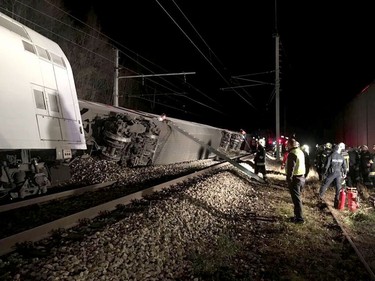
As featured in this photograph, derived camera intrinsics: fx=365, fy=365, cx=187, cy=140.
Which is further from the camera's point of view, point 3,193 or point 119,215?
point 3,193

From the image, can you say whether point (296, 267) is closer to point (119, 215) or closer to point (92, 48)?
point (119, 215)

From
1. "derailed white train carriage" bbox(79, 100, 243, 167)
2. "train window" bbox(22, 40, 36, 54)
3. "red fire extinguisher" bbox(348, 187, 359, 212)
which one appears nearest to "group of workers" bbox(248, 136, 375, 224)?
"red fire extinguisher" bbox(348, 187, 359, 212)

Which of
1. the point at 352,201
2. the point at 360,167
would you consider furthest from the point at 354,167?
the point at 352,201

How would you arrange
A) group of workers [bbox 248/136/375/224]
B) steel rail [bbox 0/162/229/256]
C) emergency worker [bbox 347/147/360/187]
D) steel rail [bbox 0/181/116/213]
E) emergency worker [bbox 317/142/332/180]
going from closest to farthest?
1. steel rail [bbox 0/162/229/256]
2. steel rail [bbox 0/181/116/213]
3. group of workers [bbox 248/136/375/224]
4. emergency worker [bbox 317/142/332/180]
5. emergency worker [bbox 347/147/360/187]

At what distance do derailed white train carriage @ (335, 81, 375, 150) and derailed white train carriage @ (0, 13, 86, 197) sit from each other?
18.4m

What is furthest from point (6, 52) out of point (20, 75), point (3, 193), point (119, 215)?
point (119, 215)

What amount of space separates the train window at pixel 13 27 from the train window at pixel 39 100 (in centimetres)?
123

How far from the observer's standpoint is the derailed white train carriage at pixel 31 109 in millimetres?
6911

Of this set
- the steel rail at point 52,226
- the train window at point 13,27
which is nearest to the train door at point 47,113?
the train window at point 13,27

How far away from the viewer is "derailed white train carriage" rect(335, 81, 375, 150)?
72.5ft

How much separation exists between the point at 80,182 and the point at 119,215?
469 centimetres

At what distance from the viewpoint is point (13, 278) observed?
4129 millimetres

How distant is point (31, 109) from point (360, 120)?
24254 millimetres

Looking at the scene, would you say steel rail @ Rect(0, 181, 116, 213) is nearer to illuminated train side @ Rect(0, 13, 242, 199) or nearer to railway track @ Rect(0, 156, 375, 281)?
illuminated train side @ Rect(0, 13, 242, 199)
